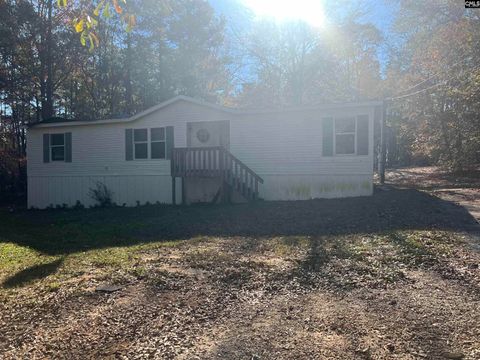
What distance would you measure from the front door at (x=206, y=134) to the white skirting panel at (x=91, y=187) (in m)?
1.63

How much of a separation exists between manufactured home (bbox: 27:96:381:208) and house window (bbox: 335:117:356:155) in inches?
1.2

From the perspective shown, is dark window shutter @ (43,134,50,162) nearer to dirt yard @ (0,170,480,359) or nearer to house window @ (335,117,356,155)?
dirt yard @ (0,170,480,359)

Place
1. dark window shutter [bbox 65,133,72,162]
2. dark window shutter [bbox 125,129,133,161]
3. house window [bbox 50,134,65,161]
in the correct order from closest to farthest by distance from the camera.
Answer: dark window shutter [bbox 125,129,133,161], dark window shutter [bbox 65,133,72,162], house window [bbox 50,134,65,161]

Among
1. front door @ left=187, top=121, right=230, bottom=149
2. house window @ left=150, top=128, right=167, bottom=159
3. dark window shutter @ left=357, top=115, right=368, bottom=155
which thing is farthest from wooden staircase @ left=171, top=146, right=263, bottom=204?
dark window shutter @ left=357, top=115, right=368, bottom=155

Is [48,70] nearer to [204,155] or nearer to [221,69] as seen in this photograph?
[221,69]

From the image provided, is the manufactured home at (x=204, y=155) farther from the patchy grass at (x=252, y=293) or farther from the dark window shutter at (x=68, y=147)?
the patchy grass at (x=252, y=293)

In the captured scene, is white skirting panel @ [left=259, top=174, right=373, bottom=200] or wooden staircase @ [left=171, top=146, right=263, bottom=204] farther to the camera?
wooden staircase @ [left=171, top=146, right=263, bottom=204]

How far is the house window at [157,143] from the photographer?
1412 cm

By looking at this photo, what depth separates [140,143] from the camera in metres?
14.5

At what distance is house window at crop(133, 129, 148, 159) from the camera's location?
14.4m

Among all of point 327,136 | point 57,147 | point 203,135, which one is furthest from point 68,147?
point 327,136

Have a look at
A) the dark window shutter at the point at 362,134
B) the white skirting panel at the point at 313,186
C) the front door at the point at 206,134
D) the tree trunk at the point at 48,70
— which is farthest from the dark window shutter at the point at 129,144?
the tree trunk at the point at 48,70

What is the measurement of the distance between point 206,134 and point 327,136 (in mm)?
4217

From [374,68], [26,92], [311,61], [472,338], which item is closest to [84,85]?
[26,92]
